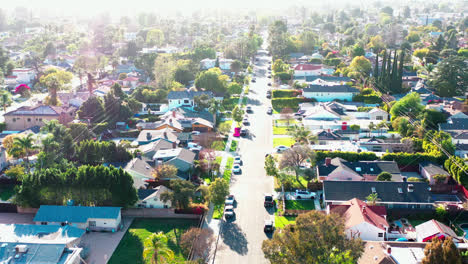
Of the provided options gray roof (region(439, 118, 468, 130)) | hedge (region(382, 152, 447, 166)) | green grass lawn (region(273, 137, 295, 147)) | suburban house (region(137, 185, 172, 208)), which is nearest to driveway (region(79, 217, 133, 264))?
suburban house (region(137, 185, 172, 208))

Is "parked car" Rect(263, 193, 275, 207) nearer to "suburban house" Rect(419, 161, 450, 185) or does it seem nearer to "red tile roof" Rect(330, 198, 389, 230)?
"red tile roof" Rect(330, 198, 389, 230)

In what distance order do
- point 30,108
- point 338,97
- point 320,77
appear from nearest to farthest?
point 30,108
point 338,97
point 320,77

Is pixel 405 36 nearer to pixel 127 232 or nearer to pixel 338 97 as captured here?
pixel 338 97

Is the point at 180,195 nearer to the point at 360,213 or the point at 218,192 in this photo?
the point at 218,192

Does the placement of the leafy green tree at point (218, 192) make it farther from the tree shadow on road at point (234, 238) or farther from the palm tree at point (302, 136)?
the palm tree at point (302, 136)

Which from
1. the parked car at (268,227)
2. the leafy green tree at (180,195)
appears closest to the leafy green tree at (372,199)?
the parked car at (268,227)

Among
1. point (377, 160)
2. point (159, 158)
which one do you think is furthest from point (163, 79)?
point (377, 160)
